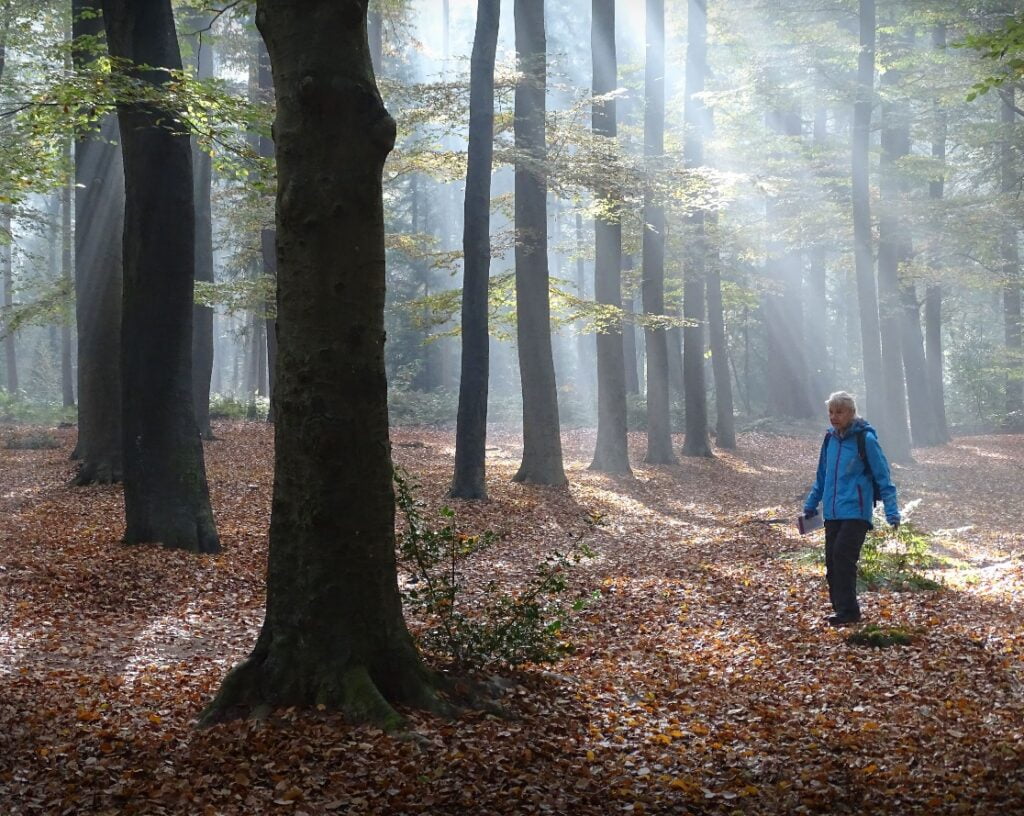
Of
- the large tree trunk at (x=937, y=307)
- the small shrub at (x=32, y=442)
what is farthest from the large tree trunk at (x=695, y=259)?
the small shrub at (x=32, y=442)

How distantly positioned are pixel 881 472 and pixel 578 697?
129 inches

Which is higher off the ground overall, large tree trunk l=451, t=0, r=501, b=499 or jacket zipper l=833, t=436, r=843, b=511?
large tree trunk l=451, t=0, r=501, b=499

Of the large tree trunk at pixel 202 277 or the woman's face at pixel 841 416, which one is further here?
the large tree trunk at pixel 202 277

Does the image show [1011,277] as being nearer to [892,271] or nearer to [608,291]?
[892,271]

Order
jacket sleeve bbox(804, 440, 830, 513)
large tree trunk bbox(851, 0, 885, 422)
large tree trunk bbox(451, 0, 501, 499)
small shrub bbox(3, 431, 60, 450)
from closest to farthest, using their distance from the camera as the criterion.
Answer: jacket sleeve bbox(804, 440, 830, 513), large tree trunk bbox(451, 0, 501, 499), small shrub bbox(3, 431, 60, 450), large tree trunk bbox(851, 0, 885, 422)

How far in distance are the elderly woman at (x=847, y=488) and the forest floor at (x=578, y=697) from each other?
471mm

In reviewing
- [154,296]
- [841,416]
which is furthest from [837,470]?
[154,296]

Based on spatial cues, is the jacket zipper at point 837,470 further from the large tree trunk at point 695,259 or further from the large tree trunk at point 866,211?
the large tree trunk at point 695,259

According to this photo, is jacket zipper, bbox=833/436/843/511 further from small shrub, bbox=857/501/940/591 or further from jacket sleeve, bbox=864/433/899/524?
small shrub, bbox=857/501/940/591

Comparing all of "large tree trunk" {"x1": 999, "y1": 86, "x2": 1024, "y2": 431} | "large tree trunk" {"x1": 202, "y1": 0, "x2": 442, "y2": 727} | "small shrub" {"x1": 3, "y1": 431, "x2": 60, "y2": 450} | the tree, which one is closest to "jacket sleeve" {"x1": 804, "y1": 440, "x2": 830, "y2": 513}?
"large tree trunk" {"x1": 202, "y1": 0, "x2": 442, "y2": 727}

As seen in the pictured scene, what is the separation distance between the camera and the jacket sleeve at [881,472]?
760cm

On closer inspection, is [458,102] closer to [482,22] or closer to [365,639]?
[482,22]

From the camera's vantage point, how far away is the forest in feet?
16.4

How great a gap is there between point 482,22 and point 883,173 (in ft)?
41.7
